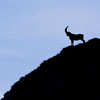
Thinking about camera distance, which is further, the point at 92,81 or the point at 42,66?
the point at 42,66

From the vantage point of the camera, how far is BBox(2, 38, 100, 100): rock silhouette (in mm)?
26859

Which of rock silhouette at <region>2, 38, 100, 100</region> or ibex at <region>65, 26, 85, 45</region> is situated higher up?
ibex at <region>65, 26, 85, 45</region>

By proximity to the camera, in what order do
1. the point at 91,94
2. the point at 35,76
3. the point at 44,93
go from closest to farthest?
the point at 91,94 < the point at 44,93 < the point at 35,76

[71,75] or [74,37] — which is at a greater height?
[74,37]

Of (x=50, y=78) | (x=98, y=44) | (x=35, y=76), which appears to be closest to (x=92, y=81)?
(x=98, y=44)

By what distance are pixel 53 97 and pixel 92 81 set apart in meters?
3.91

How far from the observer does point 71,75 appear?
2817 cm

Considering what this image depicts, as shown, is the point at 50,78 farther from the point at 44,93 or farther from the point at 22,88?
the point at 22,88

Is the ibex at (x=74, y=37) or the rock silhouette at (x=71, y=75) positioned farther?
the ibex at (x=74, y=37)

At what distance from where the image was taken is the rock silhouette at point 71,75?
26.9 metres

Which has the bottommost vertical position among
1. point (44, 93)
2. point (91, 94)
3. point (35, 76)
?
point (91, 94)

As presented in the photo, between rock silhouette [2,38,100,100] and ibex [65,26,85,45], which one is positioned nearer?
rock silhouette [2,38,100,100]

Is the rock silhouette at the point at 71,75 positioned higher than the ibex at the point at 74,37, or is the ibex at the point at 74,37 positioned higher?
the ibex at the point at 74,37

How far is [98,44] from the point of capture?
27906mm
